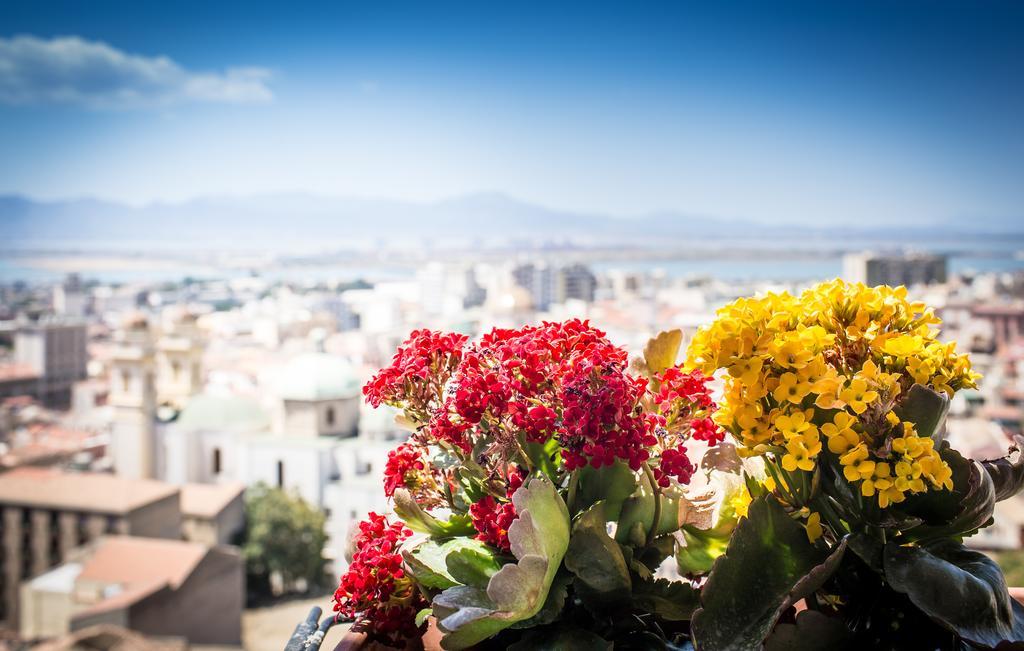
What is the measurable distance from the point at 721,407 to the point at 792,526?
0.29 feet

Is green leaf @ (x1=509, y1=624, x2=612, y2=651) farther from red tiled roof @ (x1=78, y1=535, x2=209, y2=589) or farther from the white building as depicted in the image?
the white building

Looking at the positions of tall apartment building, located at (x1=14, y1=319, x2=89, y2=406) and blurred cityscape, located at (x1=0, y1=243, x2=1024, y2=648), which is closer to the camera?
blurred cityscape, located at (x1=0, y1=243, x2=1024, y2=648)

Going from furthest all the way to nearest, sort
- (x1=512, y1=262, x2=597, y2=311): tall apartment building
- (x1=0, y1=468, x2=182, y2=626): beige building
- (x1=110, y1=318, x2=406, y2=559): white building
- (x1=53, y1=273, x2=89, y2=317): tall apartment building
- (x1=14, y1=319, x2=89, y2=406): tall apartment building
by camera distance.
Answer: (x1=512, y1=262, x2=597, y2=311): tall apartment building
(x1=53, y1=273, x2=89, y2=317): tall apartment building
(x1=14, y1=319, x2=89, y2=406): tall apartment building
(x1=110, y1=318, x2=406, y2=559): white building
(x1=0, y1=468, x2=182, y2=626): beige building

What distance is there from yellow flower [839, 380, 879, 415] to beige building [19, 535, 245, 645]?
Answer: 8172 mm

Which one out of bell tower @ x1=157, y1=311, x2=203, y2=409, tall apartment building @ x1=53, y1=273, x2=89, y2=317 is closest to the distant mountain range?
tall apartment building @ x1=53, y1=273, x2=89, y2=317

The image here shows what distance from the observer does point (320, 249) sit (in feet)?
158

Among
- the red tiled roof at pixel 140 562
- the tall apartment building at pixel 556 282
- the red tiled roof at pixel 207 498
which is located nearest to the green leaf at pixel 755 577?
the red tiled roof at pixel 140 562

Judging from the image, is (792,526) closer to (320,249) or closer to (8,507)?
(8,507)

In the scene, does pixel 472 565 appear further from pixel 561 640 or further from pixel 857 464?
pixel 857 464

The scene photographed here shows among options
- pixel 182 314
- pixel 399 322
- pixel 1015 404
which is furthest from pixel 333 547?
pixel 399 322

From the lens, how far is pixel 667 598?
0.56 meters

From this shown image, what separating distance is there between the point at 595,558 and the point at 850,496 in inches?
7.1

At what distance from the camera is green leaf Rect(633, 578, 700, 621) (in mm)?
554

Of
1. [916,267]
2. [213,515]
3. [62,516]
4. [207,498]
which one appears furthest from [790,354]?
[916,267]
